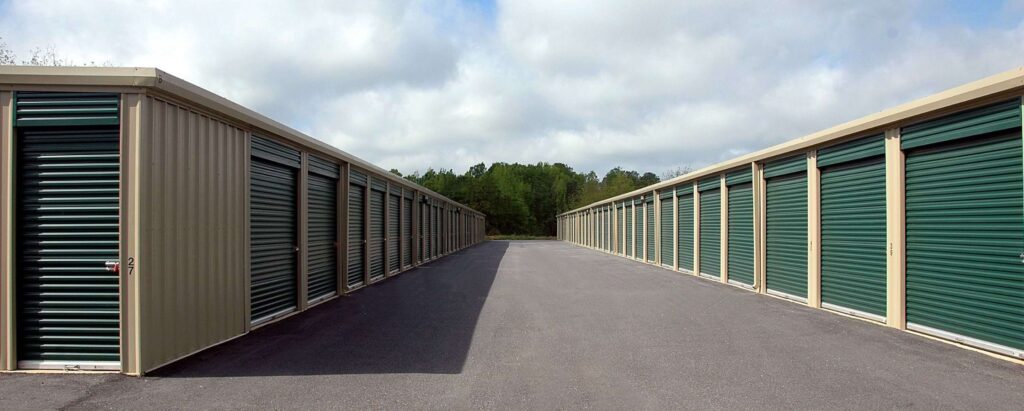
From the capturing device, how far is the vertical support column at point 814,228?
9.57 metres

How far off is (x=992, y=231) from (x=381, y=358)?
7.29 metres

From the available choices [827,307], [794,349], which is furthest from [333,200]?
[827,307]

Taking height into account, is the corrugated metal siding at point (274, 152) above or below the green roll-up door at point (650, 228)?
above

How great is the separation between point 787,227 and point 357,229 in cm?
947

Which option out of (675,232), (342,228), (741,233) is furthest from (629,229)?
(342,228)

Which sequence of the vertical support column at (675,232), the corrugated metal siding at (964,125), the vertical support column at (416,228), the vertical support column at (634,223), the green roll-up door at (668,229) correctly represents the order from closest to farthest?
the corrugated metal siding at (964,125) < the vertical support column at (675,232) < the green roll-up door at (668,229) < the vertical support column at (416,228) < the vertical support column at (634,223)

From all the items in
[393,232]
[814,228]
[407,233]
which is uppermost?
[814,228]

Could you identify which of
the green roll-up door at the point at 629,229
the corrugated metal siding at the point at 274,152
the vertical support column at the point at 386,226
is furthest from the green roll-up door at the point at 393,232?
the green roll-up door at the point at 629,229

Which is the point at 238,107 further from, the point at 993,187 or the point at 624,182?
the point at 624,182

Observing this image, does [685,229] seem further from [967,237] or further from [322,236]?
[322,236]

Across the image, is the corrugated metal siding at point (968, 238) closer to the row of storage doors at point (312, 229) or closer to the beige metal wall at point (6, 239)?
the row of storage doors at point (312, 229)

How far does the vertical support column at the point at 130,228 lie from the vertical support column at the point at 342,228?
6.09 meters

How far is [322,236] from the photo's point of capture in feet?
34.9

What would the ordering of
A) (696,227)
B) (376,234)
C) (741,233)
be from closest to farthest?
(741,233)
(376,234)
(696,227)
